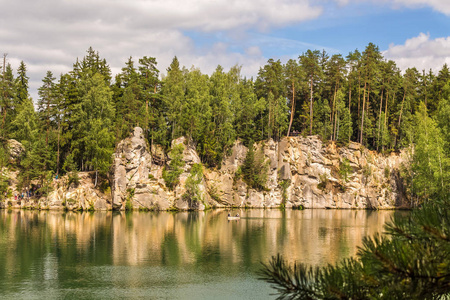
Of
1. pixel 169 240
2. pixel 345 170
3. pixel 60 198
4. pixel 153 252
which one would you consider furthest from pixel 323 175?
pixel 153 252

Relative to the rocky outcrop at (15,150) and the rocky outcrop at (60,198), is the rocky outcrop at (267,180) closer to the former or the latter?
the rocky outcrop at (15,150)

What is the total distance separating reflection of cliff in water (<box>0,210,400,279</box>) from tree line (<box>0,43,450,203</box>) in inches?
656

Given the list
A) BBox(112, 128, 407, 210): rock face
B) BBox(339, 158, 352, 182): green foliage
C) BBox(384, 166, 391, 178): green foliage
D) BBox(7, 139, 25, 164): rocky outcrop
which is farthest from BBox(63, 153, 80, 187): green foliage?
BBox(384, 166, 391, 178): green foliage

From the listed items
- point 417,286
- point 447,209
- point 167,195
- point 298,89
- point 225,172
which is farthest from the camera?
point 298,89

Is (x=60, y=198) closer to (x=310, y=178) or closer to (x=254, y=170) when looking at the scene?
(x=254, y=170)

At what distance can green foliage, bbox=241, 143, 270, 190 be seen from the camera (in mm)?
85875

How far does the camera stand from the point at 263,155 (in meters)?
88.5

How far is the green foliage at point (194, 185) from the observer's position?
76.0 meters

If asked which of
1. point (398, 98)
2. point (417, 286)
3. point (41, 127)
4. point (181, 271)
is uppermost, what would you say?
point (398, 98)

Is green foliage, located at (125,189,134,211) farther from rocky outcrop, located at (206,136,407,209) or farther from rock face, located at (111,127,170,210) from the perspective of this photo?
rocky outcrop, located at (206,136,407,209)

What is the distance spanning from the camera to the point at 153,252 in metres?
38.1

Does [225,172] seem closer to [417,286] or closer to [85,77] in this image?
[85,77]

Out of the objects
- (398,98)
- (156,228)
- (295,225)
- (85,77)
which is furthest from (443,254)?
(398,98)

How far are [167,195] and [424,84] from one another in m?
60.9
